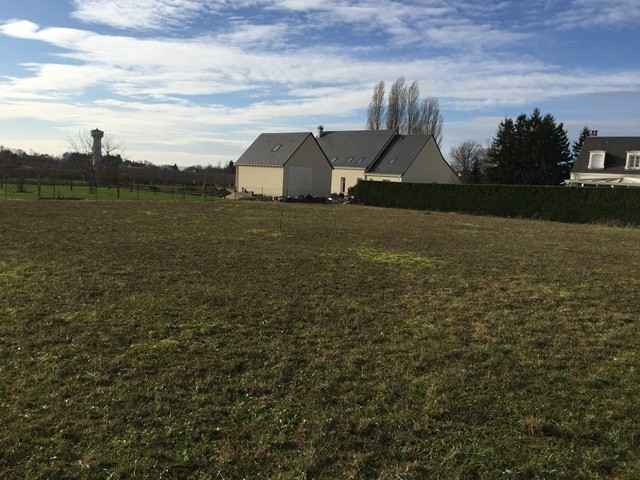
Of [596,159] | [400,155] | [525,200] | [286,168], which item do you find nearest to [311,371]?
[525,200]

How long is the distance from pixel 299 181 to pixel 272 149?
4.12 meters

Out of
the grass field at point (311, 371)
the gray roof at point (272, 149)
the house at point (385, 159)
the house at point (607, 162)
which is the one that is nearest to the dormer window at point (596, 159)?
the house at point (607, 162)

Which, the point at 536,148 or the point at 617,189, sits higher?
the point at 536,148

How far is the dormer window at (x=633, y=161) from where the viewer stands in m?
34.8

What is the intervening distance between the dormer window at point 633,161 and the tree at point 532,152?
5.62m

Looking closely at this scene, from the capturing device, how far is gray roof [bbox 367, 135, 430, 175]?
123ft

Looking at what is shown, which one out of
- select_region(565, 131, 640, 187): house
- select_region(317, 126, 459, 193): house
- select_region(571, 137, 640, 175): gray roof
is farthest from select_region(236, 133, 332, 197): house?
select_region(571, 137, 640, 175): gray roof

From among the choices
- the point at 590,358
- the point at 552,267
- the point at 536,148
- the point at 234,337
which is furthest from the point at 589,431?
the point at 536,148

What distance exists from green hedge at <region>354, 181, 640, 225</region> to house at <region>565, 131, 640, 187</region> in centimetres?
1304

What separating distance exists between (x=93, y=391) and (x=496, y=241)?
40.3 feet

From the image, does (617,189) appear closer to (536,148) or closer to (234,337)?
(536,148)

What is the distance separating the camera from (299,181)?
124ft

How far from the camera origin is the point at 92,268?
7.69 metres

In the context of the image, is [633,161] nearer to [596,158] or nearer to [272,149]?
[596,158]
